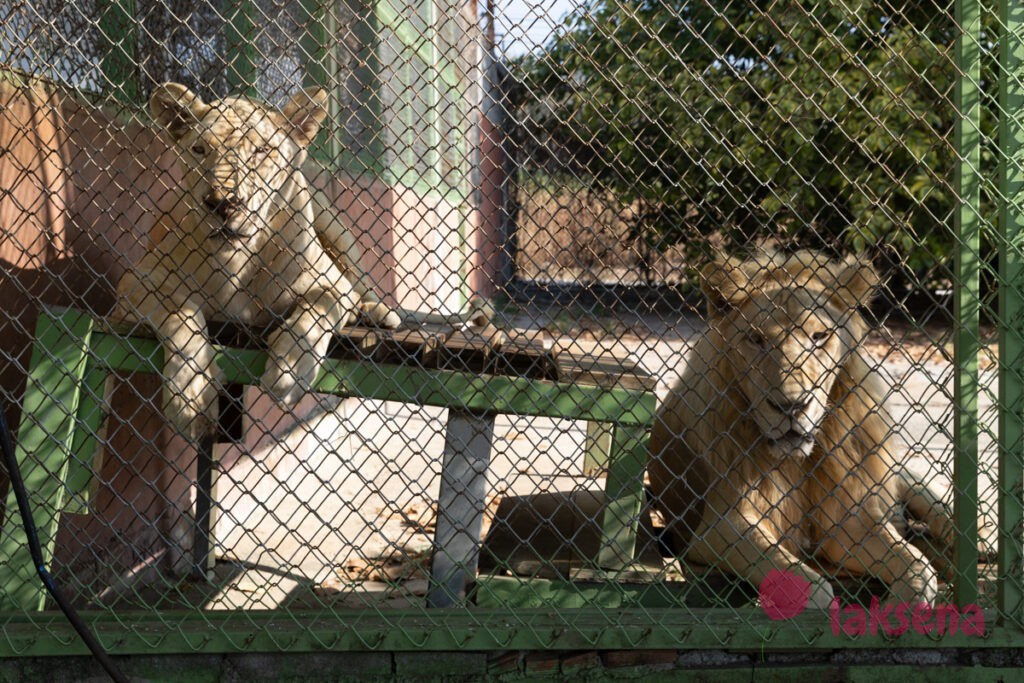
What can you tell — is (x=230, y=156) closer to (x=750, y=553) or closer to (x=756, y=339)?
(x=756, y=339)

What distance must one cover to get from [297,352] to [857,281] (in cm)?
216

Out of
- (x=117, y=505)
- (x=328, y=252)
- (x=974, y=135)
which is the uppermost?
(x=974, y=135)

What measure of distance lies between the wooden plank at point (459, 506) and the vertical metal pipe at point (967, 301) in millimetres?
1513

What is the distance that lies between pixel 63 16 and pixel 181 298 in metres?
1.16

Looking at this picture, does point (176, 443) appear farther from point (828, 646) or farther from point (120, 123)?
point (828, 646)

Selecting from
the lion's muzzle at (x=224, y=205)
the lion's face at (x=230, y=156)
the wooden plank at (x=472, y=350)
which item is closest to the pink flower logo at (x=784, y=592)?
the wooden plank at (x=472, y=350)

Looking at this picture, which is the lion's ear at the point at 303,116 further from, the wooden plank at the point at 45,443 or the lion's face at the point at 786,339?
the lion's face at the point at 786,339

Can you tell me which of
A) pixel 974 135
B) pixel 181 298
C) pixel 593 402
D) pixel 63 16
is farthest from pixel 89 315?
pixel 974 135

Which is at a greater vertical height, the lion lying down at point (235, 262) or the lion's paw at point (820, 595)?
the lion's paw at point (820, 595)

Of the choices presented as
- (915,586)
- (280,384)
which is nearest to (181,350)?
(280,384)

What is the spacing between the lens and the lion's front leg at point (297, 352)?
3.77 metres

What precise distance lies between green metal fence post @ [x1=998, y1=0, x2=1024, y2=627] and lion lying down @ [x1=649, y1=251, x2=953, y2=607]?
0.50m

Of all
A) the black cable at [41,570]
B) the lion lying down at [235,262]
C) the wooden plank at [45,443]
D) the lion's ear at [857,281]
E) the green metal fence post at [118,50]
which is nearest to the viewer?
the black cable at [41,570]

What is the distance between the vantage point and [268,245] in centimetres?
425
